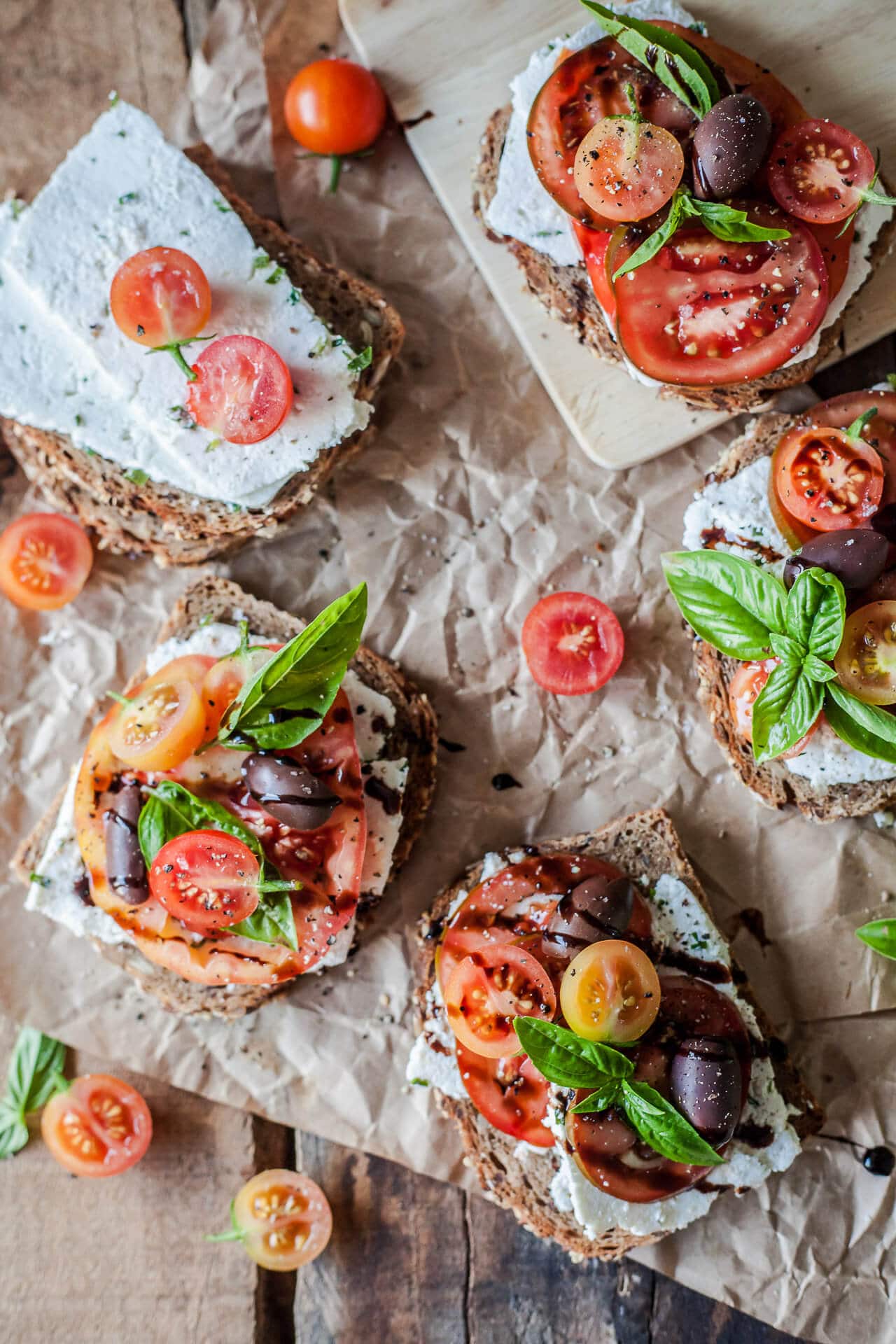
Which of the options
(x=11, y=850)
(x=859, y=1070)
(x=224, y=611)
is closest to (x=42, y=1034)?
(x=11, y=850)

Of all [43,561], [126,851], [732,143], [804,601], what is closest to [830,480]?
[804,601]

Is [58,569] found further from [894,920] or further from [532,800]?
[894,920]

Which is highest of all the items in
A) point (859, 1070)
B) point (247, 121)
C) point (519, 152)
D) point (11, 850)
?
point (247, 121)

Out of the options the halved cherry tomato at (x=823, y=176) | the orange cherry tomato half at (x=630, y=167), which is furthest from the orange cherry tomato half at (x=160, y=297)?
the halved cherry tomato at (x=823, y=176)

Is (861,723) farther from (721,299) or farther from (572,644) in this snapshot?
(721,299)

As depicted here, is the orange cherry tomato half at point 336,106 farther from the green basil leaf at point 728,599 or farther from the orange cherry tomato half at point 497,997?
the orange cherry tomato half at point 497,997

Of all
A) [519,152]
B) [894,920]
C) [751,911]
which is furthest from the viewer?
[751,911]
